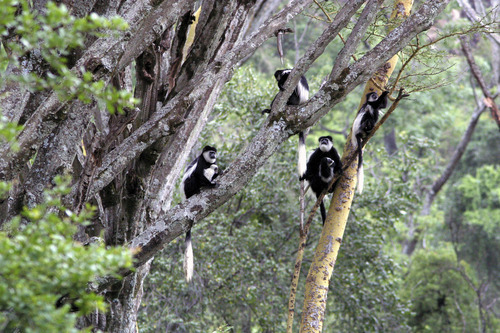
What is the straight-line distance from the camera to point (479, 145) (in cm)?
1290

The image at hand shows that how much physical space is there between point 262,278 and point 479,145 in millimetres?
9232

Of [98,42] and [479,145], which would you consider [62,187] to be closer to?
[98,42]

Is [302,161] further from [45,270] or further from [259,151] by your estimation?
[45,270]

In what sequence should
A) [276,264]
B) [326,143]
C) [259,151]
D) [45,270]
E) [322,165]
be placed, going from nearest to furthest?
1. [45,270]
2. [259,151]
3. [326,143]
4. [322,165]
5. [276,264]

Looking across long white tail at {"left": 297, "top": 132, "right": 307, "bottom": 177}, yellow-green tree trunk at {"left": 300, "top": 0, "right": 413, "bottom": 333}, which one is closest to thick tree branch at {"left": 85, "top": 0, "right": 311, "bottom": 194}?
yellow-green tree trunk at {"left": 300, "top": 0, "right": 413, "bottom": 333}

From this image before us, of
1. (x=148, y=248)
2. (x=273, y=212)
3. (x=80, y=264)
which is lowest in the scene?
(x=80, y=264)

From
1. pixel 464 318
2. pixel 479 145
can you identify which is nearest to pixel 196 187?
pixel 464 318

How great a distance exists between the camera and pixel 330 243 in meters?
3.18

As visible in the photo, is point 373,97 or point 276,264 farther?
point 276,264

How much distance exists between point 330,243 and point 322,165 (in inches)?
60.3

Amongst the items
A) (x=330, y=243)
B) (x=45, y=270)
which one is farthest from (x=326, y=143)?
(x=45, y=270)

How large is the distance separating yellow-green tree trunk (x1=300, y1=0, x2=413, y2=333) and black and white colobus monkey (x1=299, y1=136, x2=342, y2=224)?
88cm

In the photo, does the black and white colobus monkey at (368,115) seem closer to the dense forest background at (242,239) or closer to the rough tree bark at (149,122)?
the dense forest background at (242,239)

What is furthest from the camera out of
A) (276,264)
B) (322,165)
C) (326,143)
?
(276,264)
